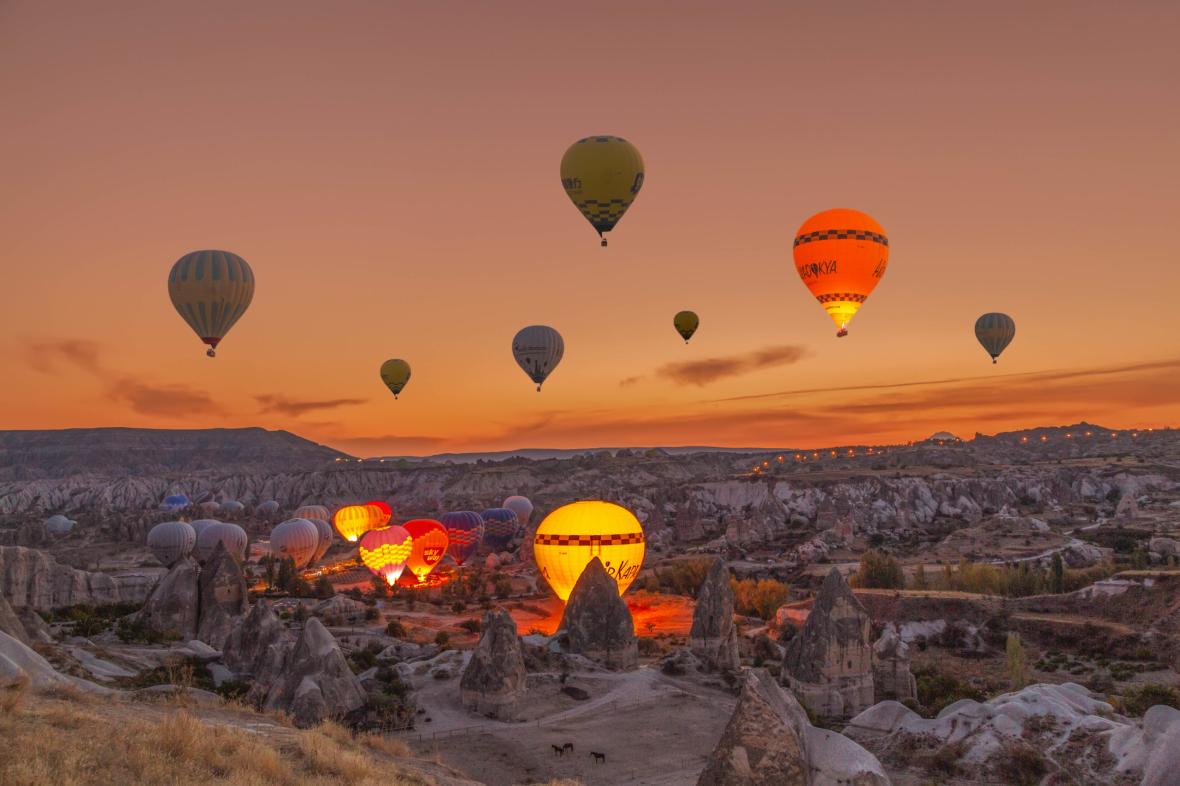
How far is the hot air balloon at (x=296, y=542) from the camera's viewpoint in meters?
75.8

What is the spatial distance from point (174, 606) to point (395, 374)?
131 ft

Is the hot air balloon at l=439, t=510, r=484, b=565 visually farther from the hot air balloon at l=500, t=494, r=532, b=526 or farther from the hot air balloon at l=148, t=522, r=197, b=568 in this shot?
the hot air balloon at l=500, t=494, r=532, b=526

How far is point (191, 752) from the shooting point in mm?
11070

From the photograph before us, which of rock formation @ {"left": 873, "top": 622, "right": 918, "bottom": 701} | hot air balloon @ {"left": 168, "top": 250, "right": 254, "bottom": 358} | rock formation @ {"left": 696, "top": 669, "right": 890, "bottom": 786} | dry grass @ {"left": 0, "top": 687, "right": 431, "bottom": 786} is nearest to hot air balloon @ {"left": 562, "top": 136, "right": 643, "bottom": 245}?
hot air balloon @ {"left": 168, "top": 250, "right": 254, "bottom": 358}

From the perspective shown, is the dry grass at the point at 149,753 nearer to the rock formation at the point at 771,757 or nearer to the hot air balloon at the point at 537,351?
the rock formation at the point at 771,757

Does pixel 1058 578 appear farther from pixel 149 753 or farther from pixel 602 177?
pixel 149 753

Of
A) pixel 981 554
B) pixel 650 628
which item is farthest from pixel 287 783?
pixel 981 554

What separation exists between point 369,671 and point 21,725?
22694mm

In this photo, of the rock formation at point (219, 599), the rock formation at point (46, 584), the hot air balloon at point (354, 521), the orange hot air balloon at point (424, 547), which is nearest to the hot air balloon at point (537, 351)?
the orange hot air balloon at point (424, 547)

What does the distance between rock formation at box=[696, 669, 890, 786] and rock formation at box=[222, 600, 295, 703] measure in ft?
61.5

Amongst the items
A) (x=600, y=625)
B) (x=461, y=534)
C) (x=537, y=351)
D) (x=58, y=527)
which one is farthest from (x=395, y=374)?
(x=58, y=527)

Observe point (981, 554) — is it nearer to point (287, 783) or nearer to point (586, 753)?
point (586, 753)

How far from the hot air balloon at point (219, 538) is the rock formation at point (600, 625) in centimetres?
4199

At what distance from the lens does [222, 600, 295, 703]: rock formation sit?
28.8 metres
